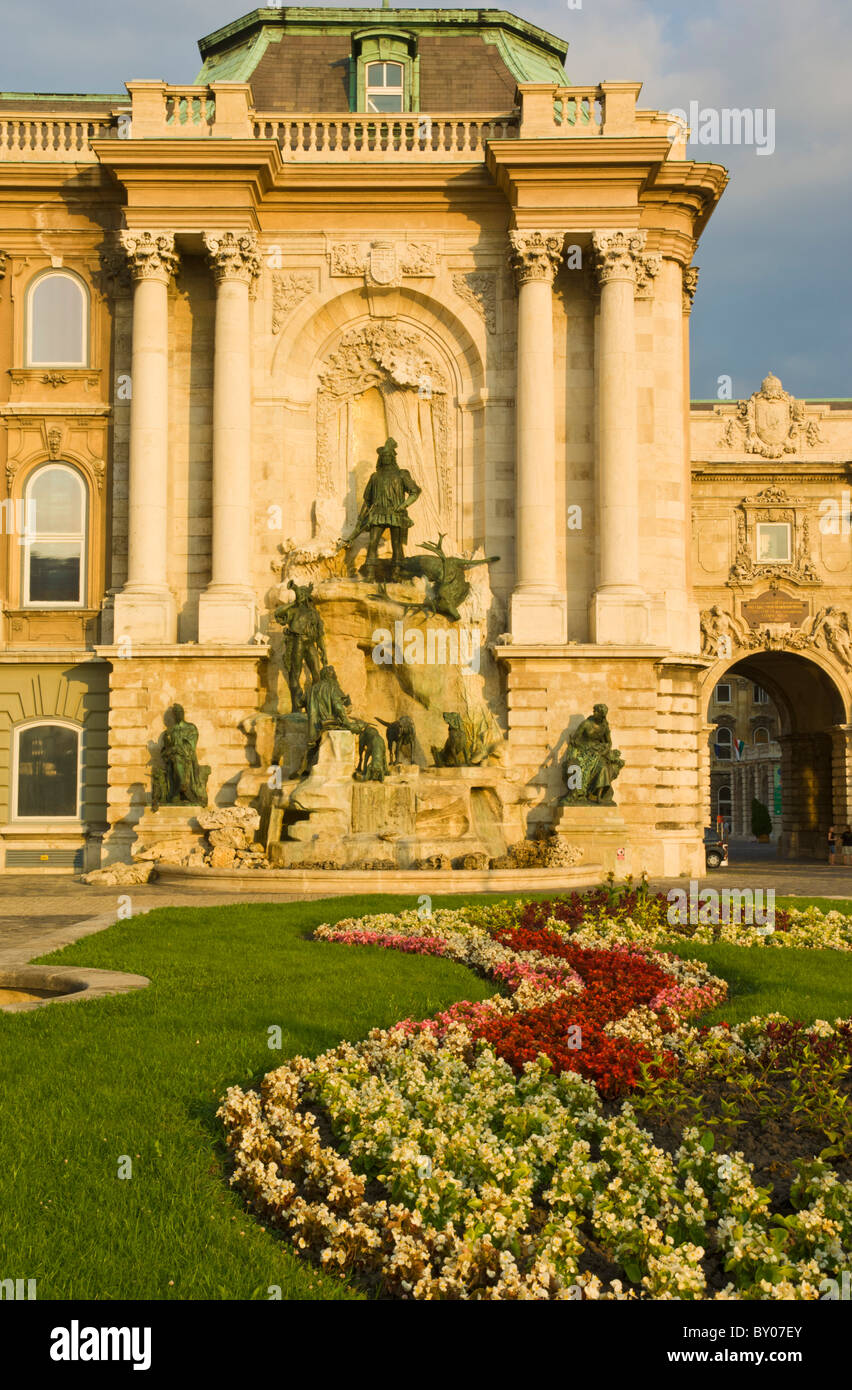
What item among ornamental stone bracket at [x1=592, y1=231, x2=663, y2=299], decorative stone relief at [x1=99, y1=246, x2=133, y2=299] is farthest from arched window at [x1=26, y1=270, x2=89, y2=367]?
ornamental stone bracket at [x1=592, y1=231, x2=663, y2=299]

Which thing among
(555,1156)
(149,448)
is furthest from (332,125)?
(555,1156)

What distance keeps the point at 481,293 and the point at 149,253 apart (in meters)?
8.48

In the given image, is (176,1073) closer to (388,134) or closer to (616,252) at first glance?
(616,252)

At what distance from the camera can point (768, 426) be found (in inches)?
1619

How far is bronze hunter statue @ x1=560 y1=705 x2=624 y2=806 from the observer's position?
92.7 feet

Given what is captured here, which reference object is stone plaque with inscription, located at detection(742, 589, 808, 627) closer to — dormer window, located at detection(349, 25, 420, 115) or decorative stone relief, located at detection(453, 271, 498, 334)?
decorative stone relief, located at detection(453, 271, 498, 334)

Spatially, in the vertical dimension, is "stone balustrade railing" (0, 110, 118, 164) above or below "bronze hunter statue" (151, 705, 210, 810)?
above

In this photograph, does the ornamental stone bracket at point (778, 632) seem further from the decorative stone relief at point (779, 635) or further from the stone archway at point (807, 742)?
the stone archway at point (807, 742)

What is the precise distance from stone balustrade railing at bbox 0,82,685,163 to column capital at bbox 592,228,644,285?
2.33 m

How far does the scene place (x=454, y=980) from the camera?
12977 mm

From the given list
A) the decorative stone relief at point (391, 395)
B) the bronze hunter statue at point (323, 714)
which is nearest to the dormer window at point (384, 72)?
the decorative stone relief at point (391, 395)

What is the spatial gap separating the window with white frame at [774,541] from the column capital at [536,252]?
13197 millimetres
